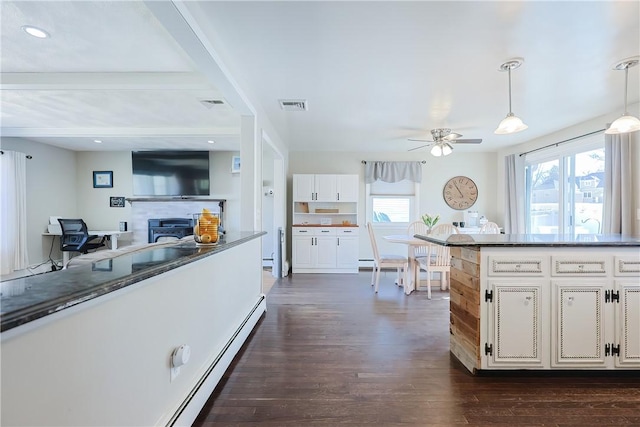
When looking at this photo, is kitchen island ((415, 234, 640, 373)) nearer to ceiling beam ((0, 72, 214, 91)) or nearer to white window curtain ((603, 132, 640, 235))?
white window curtain ((603, 132, 640, 235))

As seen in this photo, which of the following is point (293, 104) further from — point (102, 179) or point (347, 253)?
point (102, 179)

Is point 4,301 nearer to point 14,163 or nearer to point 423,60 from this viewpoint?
point 423,60

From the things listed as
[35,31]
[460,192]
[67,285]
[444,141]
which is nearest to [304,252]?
[444,141]

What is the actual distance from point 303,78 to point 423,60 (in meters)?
1.04

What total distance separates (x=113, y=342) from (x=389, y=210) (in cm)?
567

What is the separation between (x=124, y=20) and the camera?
6.41ft

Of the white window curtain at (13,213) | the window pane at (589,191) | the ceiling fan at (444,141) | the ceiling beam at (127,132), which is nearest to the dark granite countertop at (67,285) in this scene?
the ceiling beam at (127,132)

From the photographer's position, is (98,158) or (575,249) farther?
(98,158)

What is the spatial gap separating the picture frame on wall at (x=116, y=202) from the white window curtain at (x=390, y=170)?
5.10 m

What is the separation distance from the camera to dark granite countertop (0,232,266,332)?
70 centimetres

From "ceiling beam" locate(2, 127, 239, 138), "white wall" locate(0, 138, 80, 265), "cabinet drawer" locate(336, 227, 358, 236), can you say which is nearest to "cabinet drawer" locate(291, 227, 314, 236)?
"cabinet drawer" locate(336, 227, 358, 236)

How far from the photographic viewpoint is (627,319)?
206 centimetres

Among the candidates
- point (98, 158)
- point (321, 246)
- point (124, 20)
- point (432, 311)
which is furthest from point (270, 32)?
point (98, 158)

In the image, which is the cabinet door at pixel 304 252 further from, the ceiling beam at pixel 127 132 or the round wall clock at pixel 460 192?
the round wall clock at pixel 460 192
